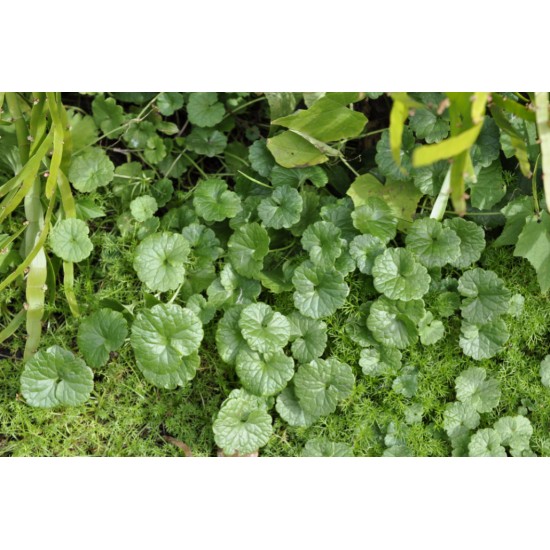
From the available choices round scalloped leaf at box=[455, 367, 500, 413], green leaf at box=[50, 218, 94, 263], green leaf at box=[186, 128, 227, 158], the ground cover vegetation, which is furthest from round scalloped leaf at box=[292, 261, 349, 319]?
green leaf at box=[50, 218, 94, 263]

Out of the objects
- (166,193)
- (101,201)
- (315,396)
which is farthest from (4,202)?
(315,396)

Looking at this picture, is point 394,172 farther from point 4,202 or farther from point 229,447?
point 4,202

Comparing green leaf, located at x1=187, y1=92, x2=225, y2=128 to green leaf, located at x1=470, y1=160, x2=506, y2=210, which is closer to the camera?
green leaf, located at x1=470, y1=160, x2=506, y2=210

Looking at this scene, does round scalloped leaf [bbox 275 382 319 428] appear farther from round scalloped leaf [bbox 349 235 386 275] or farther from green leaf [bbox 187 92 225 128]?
green leaf [bbox 187 92 225 128]

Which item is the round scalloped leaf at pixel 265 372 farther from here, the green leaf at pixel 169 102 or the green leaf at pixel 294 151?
the green leaf at pixel 169 102

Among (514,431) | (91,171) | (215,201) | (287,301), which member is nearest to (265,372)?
(287,301)

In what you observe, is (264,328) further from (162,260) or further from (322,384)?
(162,260)
